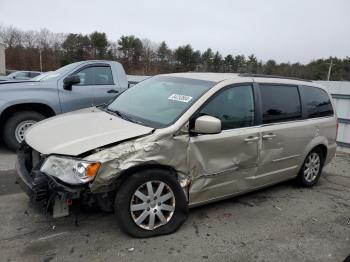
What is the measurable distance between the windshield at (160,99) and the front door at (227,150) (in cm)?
23

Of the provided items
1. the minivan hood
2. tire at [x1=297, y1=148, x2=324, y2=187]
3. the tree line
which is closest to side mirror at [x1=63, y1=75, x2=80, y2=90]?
the minivan hood

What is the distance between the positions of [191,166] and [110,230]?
106cm

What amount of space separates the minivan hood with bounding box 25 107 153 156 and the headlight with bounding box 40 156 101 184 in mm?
80

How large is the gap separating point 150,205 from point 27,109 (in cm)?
424

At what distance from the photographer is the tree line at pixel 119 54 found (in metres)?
60.8

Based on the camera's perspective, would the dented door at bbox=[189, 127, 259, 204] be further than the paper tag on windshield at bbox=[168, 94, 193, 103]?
No

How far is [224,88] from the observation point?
4.04m

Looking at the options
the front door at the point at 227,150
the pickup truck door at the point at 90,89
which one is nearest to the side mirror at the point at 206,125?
the front door at the point at 227,150

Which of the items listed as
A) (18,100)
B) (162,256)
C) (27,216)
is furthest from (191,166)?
(18,100)

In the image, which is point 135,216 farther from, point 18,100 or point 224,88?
point 18,100

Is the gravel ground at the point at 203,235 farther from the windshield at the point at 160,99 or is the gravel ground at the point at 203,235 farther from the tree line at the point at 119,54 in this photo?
the tree line at the point at 119,54

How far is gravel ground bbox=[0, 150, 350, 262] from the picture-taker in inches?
128

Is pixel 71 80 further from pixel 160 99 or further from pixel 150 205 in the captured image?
pixel 150 205

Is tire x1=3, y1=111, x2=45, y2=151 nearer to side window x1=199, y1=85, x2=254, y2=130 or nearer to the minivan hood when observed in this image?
the minivan hood
